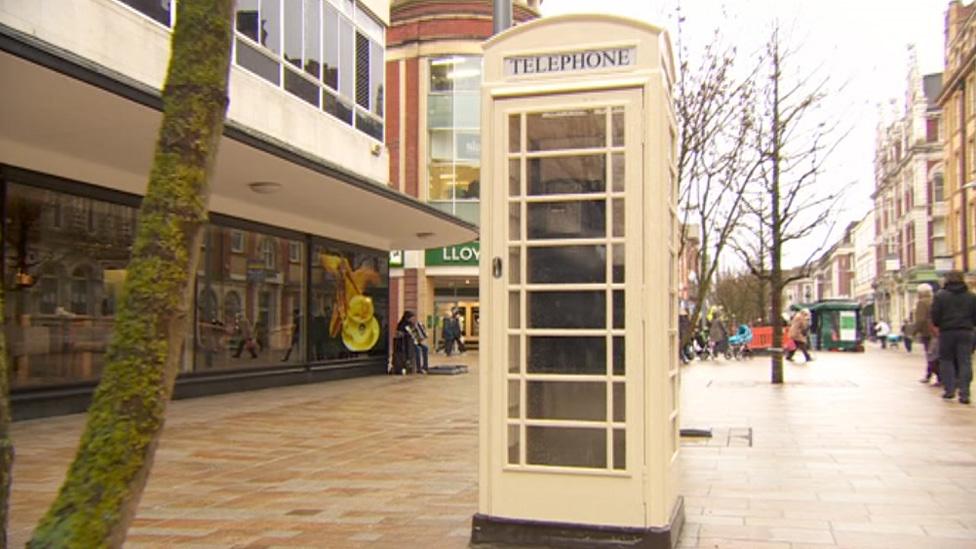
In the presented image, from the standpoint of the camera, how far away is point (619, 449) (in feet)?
14.2

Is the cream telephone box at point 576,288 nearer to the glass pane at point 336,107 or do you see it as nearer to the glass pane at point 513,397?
the glass pane at point 513,397

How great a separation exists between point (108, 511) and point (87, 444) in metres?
0.25

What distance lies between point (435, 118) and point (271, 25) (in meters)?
21.2

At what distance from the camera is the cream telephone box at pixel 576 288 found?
4.27 metres

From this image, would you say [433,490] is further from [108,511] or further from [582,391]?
[108,511]

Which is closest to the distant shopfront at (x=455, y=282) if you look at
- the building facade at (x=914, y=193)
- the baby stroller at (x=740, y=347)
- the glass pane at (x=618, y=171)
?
the baby stroller at (x=740, y=347)

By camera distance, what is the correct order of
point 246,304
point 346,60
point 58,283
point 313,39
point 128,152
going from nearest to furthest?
point 128,152
point 58,283
point 246,304
point 313,39
point 346,60

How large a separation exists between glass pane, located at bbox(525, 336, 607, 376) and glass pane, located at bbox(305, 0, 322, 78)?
12.5 meters

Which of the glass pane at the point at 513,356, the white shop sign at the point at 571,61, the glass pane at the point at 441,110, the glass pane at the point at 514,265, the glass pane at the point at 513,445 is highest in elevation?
the glass pane at the point at 441,110

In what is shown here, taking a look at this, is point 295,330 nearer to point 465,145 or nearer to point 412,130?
point 465,145

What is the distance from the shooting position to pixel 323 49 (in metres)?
16.4

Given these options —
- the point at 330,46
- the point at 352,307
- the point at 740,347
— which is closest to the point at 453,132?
the point at 740,347

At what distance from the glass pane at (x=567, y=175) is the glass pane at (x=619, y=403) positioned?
39.9 inches

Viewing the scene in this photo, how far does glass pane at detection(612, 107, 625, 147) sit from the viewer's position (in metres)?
4.34
